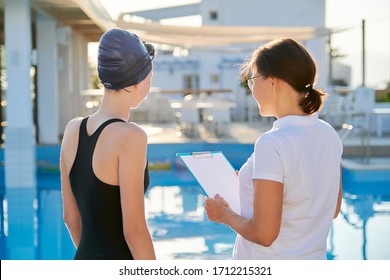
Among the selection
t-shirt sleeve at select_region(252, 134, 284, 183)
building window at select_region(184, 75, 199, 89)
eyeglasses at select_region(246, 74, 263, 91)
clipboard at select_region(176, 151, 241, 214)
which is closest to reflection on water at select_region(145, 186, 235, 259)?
clipboard at select_region(176, 151, 241, 214)

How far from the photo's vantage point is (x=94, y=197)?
5.56 ft

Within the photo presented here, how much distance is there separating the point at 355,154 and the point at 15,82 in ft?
19.6

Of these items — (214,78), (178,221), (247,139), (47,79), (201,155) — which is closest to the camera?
(201,155)

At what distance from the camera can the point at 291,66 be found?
5.73ft

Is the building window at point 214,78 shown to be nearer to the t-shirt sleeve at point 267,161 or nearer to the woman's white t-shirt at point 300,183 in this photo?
the woman's white t-shirt at point 300,183

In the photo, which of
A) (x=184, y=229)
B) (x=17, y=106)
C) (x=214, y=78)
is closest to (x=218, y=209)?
(x=184, y=229)

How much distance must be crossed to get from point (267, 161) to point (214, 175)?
36cm

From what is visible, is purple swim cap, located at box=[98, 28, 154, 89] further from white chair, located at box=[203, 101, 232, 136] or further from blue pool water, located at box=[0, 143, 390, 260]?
white chair, located at box=[203, 101, 232, 136]

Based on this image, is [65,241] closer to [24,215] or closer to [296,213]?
[24,215]

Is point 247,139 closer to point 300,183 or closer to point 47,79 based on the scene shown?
point 47,79

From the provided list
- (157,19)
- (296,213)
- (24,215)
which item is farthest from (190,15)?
(296,213)

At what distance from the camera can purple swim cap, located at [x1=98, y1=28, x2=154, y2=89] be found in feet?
5.54

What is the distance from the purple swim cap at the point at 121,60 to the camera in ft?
5.54

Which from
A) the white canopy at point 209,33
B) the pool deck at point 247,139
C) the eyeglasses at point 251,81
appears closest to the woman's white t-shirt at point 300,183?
the eyeglasses at point 251,81
